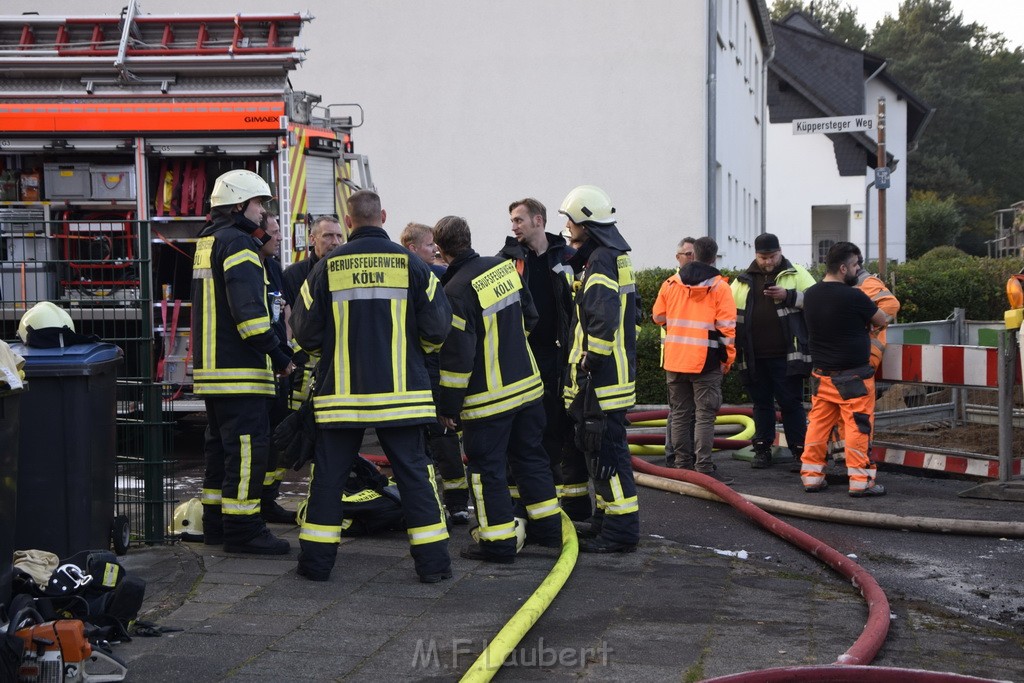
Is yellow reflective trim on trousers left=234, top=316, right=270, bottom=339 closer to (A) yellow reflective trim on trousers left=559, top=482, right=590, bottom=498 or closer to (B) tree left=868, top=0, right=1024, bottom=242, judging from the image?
(A) yellow reflective trim on trousers left=559, top=482, right=590, bottom=498

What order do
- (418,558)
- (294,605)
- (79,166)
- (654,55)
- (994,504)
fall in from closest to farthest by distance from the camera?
(294,605), (418,558), (994,504), (79,166), (654,55)

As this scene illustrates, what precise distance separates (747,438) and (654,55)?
1043 centimetres

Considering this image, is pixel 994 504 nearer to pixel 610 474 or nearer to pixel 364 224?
pixel 610 474

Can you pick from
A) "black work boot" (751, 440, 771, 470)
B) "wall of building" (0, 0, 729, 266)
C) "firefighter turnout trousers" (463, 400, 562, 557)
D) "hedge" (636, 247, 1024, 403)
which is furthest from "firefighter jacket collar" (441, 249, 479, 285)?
"wall of building" (0, 0, 729, 266)

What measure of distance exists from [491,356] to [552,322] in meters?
0.94

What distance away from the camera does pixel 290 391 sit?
7.61 m

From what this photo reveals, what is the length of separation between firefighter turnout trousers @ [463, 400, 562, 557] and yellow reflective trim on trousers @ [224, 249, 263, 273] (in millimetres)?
1419

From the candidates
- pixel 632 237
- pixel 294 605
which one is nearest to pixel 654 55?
pixel 632 237

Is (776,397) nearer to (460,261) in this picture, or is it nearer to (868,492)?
(868,492)

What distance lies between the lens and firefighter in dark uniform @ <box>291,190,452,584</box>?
5.77 metres

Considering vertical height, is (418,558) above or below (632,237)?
below

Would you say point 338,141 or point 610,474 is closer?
point 610,474

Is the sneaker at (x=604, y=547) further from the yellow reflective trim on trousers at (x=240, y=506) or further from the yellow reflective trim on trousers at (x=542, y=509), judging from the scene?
the yellow reflective trim on trousers at (x=240, y=506)

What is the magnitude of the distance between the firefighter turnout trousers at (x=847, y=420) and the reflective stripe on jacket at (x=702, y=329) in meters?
0.72
